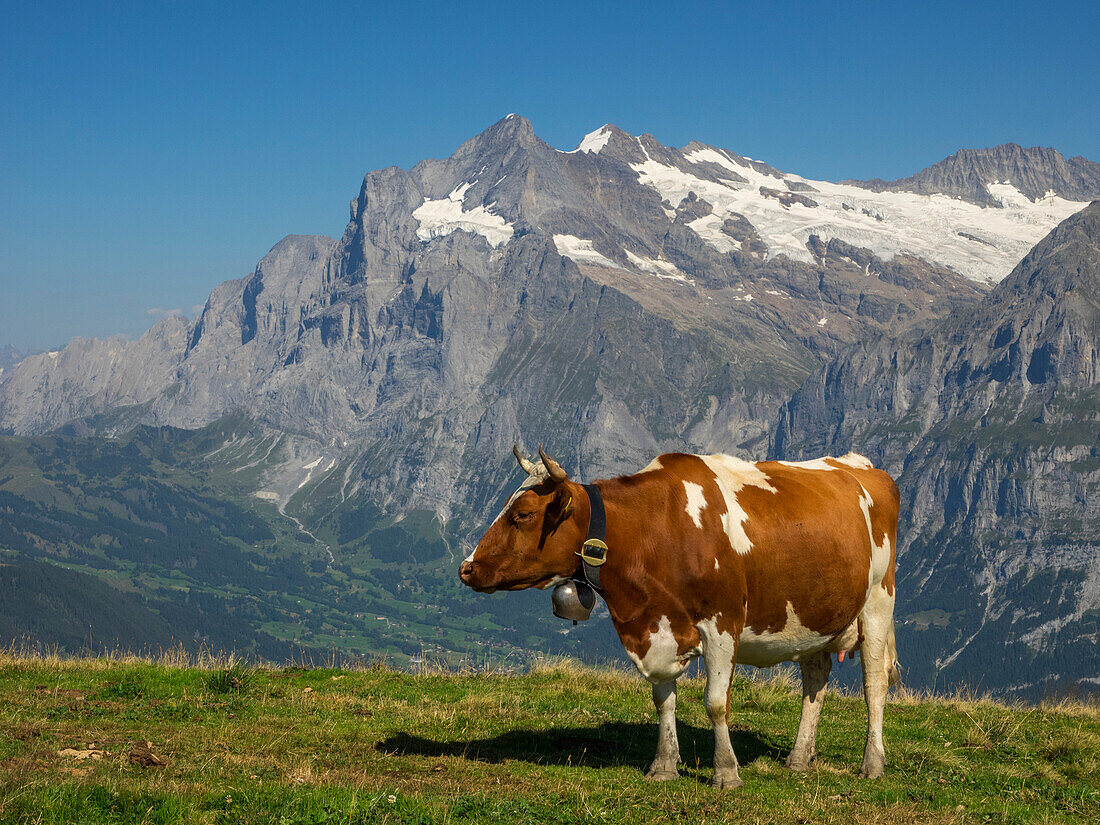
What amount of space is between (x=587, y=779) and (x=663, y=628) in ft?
7.71

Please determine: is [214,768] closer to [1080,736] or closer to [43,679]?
[43,679]

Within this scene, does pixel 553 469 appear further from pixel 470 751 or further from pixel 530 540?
pixel 470 751

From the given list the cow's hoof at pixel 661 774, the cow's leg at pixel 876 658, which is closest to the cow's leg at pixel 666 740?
the cow's hoof at pixel 661 774

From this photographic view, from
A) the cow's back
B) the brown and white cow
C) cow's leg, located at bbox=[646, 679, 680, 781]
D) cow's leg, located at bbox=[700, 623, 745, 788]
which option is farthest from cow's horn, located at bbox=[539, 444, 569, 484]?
cow's leg, located at bbox=[646, 679, 680, 781]

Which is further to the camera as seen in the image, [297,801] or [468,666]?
[468,666]

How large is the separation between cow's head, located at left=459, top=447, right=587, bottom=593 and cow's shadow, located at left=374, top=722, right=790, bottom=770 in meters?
2.99

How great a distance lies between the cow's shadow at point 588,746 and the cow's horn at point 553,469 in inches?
169

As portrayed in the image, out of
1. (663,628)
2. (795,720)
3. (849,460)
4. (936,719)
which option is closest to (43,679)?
(663,628)

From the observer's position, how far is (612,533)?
12.7 metres

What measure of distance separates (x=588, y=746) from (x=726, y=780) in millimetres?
3133

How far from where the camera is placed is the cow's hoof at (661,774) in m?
12.6

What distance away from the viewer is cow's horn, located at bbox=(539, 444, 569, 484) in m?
11.9

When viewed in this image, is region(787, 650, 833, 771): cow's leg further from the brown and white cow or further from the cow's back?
the brown and white cow

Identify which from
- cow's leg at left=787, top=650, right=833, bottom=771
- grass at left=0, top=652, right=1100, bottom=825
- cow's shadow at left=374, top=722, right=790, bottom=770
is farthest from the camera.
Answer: cow's leg at left=787, top=650, right=833, bottom=771
